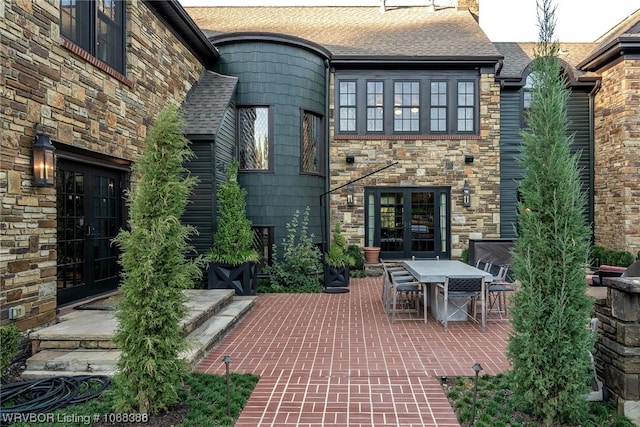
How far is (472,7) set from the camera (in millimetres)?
13984

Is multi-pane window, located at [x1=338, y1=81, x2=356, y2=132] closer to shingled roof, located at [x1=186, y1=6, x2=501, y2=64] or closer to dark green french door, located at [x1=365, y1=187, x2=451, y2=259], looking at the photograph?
shingled roof, located at [x1=186, y1=6, x2=501, y2=64]

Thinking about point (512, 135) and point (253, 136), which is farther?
point (512, 135)

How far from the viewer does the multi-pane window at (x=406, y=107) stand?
38.3ft

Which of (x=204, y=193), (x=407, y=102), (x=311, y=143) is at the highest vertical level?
(x=407, y=102)

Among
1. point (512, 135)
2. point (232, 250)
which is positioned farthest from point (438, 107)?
point (232, 250)

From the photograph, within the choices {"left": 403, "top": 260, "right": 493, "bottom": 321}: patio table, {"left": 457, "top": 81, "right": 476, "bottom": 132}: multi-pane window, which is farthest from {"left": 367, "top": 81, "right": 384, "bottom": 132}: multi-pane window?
{"left": 403, "top": 260, "right": 493, "bottom": 321}: patio table

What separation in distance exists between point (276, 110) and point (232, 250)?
3.84 m

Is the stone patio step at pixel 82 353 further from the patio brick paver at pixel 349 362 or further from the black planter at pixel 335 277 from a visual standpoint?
the black planter at pixel 335 277

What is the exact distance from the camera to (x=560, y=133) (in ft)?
10.5

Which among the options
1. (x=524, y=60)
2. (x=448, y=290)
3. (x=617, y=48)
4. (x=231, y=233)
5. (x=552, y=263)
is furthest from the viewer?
(x=524, y=60)

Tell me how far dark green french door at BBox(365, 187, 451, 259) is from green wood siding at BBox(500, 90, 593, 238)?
6.17 feet

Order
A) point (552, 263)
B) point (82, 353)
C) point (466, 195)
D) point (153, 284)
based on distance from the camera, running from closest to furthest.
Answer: point (552, 263) < point (153, 284) < point (82, 353) < point (466, 195)

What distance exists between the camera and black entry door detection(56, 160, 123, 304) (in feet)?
18.7

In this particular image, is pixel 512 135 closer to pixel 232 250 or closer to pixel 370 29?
pixel 370 29
